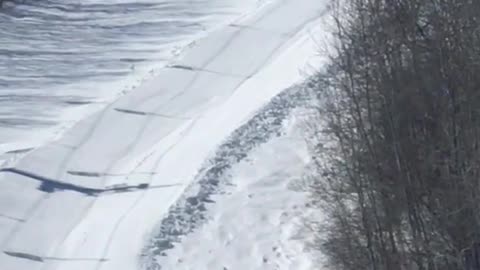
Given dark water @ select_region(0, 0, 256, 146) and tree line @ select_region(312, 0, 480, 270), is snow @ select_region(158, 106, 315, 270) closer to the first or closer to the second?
tree line @ select_region(312, 0, 480, 270)

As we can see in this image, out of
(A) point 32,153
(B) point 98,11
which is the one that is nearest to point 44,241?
(A) point 32,153

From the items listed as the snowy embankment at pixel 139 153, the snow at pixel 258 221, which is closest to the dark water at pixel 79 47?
the snowy embankment at pixel 139 153

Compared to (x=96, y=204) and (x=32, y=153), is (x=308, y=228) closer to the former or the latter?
(x=96, y=204)

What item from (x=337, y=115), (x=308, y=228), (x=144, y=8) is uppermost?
(x=144, y=8)

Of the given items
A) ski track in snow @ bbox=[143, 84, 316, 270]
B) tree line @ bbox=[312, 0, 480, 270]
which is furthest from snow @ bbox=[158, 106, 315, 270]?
tree line @ bbox=[312, 0, 480, 270]

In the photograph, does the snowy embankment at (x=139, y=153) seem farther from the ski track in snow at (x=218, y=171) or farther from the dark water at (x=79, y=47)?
the dark water at (x=79, y=47)

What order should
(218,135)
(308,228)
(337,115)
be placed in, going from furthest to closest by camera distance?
(218,135) < (308,228) < (337,115)
